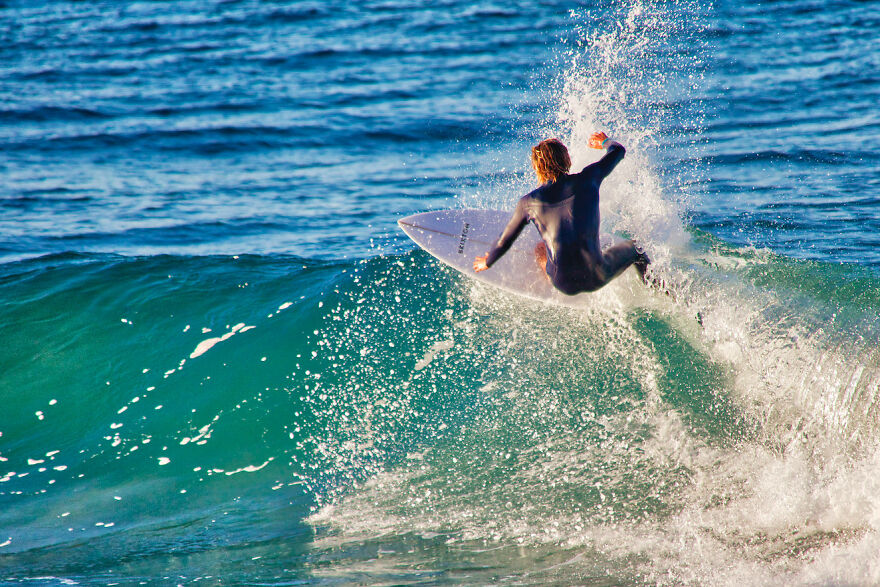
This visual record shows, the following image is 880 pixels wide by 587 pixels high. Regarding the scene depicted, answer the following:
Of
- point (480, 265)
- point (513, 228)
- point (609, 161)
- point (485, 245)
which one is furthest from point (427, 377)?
point (609, 161)

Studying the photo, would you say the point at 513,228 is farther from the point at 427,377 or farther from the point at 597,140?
the point at 427,377

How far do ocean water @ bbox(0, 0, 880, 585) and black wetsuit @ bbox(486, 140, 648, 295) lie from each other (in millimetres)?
832

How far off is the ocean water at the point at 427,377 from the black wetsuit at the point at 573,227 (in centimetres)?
83

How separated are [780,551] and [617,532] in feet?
2.96

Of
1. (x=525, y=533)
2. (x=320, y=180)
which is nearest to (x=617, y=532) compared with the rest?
(x=525, y=533)

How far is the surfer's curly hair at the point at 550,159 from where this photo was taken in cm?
548

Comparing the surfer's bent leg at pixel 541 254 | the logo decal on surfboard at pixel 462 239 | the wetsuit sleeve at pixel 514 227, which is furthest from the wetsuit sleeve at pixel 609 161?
the logo decal on surfboard at pixel 462 239

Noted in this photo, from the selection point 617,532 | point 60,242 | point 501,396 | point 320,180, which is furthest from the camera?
point 320,180

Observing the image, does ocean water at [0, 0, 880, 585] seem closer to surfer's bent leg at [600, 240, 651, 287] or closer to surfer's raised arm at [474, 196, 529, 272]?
surfer's bent leg at [600, 240, 651, 287]

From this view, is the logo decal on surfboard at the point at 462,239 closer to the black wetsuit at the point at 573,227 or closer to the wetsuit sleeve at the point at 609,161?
the black wetsuit at the point at 573,227

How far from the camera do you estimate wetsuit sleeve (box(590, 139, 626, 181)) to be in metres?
5.67

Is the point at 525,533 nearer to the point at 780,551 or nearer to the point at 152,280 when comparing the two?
the point at 780,551

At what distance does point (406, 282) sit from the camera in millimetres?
7980

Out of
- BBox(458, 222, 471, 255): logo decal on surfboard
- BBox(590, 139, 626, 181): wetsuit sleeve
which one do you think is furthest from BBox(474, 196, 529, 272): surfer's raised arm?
BBox(458, 222, 471, 255): logo decal on surfboard
